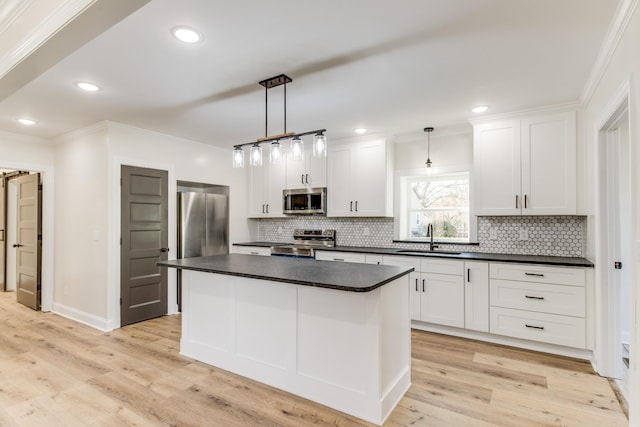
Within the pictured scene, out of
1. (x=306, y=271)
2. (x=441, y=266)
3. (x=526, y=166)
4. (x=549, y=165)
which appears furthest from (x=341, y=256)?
(x=549, y=165)

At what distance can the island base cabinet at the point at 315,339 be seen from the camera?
2.15 meters

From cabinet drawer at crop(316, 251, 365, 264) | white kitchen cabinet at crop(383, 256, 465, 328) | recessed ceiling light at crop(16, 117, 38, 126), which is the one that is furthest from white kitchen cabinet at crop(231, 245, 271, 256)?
recessed ceiling light at crop(16, 117, 38, 126)

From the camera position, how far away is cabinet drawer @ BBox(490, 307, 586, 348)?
307 cm

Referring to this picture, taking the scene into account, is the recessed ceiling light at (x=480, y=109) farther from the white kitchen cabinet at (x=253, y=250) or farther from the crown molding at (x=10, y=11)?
the crown molding at (x=10, y=11)

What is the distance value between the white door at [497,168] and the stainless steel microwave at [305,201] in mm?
2062

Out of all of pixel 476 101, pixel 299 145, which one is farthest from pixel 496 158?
pixel 299 145

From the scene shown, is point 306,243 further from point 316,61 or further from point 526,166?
point 316,61

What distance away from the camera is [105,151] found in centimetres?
391

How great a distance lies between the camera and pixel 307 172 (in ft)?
16.8

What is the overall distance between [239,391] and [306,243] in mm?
2987

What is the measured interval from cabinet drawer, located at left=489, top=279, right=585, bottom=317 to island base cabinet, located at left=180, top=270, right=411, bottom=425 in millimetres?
1369

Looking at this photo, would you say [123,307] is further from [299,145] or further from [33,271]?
[299,145]

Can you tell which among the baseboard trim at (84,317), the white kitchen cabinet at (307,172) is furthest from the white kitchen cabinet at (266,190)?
the baseboard trim at (84,317)

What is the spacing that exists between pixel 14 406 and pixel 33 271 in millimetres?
3140
